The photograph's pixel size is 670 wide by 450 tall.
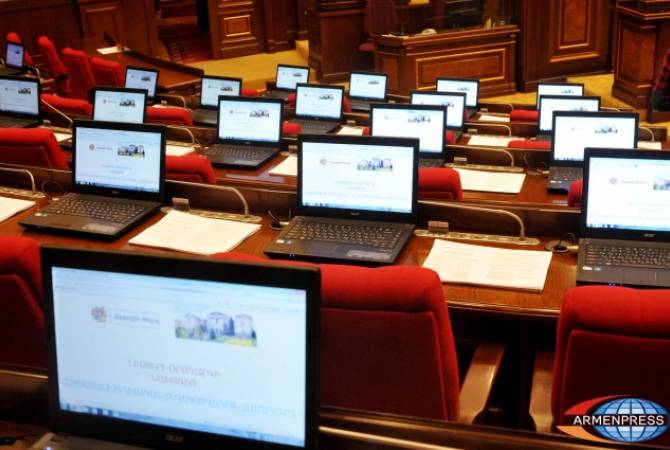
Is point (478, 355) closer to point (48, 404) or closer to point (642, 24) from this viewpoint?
point (48, 404)

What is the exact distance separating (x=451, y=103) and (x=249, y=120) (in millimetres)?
1332

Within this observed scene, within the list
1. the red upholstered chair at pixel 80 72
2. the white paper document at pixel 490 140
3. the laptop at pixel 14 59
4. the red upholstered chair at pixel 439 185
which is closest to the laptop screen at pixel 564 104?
the white paper document at pixel 490 140

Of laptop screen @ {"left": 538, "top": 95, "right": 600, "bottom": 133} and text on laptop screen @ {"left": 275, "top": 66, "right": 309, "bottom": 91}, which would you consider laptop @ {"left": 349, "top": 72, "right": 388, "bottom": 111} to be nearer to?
text on laptop screen @ {"left": 275, "top": 66, "right": 309, "bottom": 91}

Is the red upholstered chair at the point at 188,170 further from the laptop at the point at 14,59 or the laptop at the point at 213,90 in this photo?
the laptop at the point at 14,59

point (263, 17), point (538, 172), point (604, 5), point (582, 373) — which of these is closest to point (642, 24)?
point (604, 5)

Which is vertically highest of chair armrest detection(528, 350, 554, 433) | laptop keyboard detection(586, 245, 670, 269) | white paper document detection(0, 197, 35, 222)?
white paper document detection(0, 197, 35, 222)

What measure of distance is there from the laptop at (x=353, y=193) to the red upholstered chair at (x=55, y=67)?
6.65 meters

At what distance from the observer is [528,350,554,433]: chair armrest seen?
1.92 meters

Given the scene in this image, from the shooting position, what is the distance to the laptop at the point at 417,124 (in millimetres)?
4246

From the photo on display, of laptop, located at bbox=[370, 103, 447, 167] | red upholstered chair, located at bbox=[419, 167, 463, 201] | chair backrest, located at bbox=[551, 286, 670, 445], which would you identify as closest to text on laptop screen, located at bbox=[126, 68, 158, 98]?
laptop, located at bbox=[370, 103, 447, 167]

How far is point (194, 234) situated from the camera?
2.76 meters

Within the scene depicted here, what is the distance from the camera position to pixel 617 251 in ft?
7.94

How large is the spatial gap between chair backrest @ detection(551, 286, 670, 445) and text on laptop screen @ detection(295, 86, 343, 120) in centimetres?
404

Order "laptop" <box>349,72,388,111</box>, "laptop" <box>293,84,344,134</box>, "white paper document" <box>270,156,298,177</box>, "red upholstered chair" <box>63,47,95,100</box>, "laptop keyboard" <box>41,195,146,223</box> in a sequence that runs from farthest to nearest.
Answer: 1. "red upholstered chair" <box>63,47,95,100</box>
2. "laptop" <box>349,72,388,111</box>
3. "laptop" <box>293,84,344,134</box>
4. "white paper document" <box>270,156,298,177</box>
5. "laptop keyboard" <box>41,195,146,223</box>
